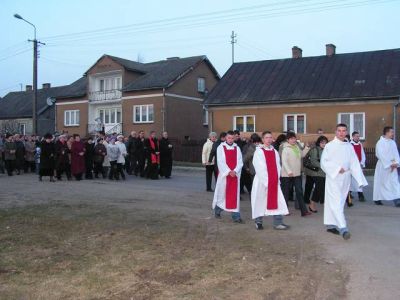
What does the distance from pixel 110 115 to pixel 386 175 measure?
35885 mm

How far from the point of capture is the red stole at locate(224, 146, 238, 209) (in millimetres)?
10297

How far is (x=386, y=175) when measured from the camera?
12938mm

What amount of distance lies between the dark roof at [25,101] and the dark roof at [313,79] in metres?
19.6

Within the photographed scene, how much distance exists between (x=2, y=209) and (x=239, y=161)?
18.3 ft

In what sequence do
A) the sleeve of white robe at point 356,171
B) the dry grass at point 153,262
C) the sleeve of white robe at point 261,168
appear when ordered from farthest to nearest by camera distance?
the sleeve of white robe at point 261,168 < the sleeve of white robe at point 356,171 < the dry grass at point 153,262

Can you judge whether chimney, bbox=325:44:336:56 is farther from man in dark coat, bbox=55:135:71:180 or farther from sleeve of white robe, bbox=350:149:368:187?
sleeve of white robe, bbox=350:149:368:187

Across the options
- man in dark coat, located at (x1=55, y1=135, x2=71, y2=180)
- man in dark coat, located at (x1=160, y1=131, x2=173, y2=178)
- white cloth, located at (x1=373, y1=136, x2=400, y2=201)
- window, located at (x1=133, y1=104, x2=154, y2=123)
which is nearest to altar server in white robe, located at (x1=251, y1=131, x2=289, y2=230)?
white cloth, located at (x1=373, y1=136, x2=400, y2=201)

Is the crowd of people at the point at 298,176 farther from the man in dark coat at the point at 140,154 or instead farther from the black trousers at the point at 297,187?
the man in dark coat at the point at 140,154

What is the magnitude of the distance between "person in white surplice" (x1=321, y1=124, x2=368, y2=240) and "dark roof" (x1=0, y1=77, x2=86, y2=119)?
141 ft

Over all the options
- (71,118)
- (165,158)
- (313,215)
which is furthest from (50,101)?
(313,215)

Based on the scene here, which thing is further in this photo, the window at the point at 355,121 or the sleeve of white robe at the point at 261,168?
the window at the point at 355,121

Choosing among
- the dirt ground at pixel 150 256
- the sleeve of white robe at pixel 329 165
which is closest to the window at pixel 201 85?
Answer: the dirt ground at pixel 150 256

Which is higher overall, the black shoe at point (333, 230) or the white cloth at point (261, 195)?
the white cloth at point (261, 195)

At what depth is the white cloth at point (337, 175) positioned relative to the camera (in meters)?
8.70
